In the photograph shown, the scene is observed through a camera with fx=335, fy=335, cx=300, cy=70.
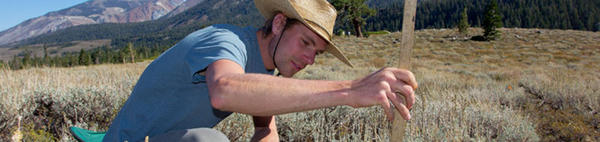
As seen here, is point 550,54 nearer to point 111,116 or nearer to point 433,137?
point 433,137

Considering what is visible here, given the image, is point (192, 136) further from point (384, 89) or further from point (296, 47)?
point (384, 89)

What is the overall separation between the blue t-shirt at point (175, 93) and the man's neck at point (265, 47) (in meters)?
0.04

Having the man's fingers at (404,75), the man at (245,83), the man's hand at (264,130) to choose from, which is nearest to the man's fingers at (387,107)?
the man at (245,83)

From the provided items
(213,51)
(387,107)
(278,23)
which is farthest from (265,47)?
(387,107)

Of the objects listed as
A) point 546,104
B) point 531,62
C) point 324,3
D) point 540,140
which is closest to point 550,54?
point 531,62

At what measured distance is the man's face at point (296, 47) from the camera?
1854 mm

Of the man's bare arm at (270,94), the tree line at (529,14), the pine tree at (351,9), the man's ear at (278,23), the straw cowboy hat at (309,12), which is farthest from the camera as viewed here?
the tree line at (529,14)

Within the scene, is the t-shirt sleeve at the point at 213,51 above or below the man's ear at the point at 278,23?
below

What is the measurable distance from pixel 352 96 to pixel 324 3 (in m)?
1.05

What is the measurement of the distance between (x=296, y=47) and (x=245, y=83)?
2.37 ft

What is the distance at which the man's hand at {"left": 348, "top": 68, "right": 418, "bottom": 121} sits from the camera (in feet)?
3.90

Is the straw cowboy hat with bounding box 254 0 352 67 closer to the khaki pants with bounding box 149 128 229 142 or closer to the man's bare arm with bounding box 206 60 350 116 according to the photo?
the man's bare arm with bounding box 206 60 350 116

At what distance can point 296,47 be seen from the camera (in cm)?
186

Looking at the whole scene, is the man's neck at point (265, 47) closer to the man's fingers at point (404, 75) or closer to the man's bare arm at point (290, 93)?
the man's bare arm at point (290, 93)
